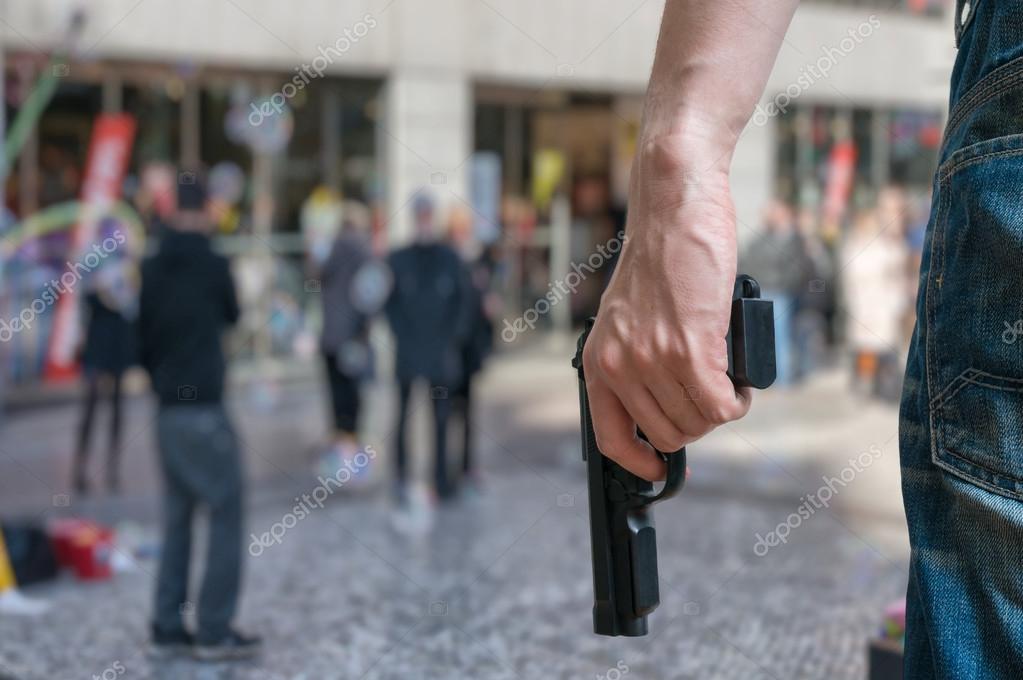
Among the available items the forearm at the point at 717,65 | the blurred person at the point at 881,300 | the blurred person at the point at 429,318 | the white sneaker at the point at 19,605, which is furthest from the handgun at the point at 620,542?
the blurred person at the point at 881,300

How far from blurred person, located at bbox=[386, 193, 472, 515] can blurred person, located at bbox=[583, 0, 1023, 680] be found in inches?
296

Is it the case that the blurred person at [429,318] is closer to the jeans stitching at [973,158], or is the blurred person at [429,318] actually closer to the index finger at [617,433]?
the index finger at [617,433]

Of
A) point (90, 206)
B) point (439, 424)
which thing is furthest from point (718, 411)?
point (90, 206)

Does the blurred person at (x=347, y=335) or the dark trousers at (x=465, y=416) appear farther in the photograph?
the blurred person at (x=347, y=335)

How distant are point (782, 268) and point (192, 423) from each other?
31.4ft

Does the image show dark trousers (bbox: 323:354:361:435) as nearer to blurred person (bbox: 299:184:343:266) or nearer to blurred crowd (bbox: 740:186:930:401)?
blurred crowd (bbox: 740:186:930:401)

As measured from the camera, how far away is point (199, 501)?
5.79m

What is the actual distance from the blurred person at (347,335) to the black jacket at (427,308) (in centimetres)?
121

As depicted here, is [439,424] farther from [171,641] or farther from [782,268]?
[782,268]

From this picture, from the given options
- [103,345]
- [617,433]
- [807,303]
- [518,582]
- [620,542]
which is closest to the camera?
[617,433]

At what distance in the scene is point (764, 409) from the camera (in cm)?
1285

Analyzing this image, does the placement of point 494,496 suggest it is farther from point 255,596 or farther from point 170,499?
point 170,499

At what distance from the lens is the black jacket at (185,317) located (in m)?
5.80

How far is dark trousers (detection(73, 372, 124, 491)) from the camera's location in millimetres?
9266
